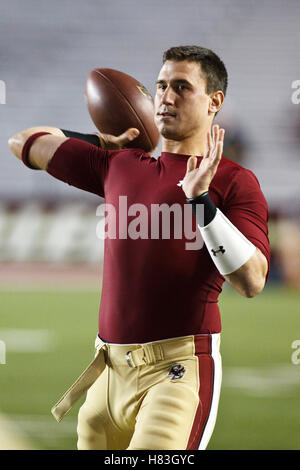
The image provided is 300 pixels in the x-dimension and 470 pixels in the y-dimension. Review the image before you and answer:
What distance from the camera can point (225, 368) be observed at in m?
4.86

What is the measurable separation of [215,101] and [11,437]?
81.2 inches

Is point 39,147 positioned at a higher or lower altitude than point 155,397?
higher

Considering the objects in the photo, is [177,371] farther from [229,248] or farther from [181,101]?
[181,101]

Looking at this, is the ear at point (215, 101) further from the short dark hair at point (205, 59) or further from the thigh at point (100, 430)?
the thigh at point (100, 430)

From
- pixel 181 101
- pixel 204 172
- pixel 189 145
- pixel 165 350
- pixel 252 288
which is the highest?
pixel 181 101

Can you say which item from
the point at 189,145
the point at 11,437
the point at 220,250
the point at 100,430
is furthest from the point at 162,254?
the point at 11,437

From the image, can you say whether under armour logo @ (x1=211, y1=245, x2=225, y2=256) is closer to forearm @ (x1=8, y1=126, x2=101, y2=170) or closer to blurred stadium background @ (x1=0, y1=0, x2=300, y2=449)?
forearm @ (x1=8, y1=126, x2=101, y2=170)

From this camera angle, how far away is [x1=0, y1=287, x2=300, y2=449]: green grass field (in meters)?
3.39

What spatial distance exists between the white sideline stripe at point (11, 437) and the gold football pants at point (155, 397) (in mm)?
1436

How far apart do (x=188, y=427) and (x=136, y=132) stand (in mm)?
948

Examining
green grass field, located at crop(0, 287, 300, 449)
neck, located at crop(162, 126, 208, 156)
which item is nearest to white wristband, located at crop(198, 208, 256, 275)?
neck, located at crop(162, 126, 208, 156)

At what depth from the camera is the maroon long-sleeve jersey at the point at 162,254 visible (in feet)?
5.74

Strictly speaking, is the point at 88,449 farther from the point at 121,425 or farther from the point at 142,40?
the point at 142,40

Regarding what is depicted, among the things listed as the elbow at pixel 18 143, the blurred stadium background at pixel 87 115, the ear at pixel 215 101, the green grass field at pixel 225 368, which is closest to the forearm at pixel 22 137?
the elbow at pixel 18 143
